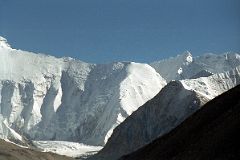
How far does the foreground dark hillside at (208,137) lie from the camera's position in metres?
77.4

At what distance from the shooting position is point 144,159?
358ft

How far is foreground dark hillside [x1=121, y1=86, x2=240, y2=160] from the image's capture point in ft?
254

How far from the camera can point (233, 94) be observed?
339 feet

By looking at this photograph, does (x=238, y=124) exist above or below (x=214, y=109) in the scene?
below

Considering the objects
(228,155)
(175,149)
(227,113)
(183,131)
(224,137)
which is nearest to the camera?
(228,155)

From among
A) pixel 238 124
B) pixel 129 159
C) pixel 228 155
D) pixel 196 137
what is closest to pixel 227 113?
pixel 196 137

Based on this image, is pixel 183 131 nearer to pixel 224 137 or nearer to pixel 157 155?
pixel 157 155

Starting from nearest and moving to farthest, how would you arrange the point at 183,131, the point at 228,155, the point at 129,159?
the point at 228,155 → the point at 183,131 → the point at 129,159

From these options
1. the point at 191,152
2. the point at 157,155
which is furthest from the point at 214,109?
the point at 191,152

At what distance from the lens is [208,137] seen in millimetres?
84750

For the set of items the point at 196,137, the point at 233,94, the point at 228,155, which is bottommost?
the point at 228,155

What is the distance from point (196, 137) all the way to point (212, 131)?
6.56 m

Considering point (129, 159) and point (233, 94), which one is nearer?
point (233, 94)

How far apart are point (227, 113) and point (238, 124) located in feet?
38.0
